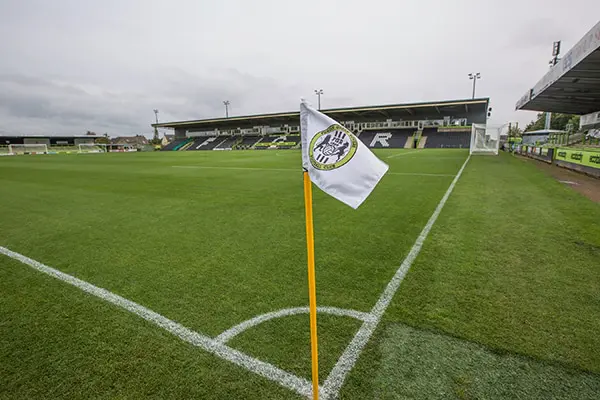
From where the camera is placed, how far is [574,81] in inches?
679

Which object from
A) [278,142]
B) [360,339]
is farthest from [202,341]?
[278,142]

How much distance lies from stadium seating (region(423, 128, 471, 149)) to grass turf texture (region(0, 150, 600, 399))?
1748 inches

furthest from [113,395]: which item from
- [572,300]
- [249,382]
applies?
[572,300]

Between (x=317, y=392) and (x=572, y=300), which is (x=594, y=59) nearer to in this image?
(x=572, y=300)

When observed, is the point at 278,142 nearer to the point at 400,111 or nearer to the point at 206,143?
the point at 206,143

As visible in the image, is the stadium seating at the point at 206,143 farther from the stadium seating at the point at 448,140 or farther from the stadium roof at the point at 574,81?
the stadium roof at the point at 574,81

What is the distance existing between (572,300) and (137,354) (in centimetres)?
422

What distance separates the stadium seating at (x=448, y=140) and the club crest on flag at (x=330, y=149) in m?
50.9

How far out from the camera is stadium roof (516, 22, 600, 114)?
479 inches

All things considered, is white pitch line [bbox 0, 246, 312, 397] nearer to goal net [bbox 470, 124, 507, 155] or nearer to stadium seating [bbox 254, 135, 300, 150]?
goal net [bbox 470, 124, 507, 155]

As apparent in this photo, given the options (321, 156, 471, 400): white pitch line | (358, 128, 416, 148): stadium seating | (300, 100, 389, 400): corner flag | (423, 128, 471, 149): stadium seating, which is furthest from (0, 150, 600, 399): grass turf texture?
(358, 128, 416, 148): stadium seating

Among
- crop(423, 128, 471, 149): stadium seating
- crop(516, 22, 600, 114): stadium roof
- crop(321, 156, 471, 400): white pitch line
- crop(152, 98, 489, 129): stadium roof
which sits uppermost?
crop(152, 98, 489, 129): stadium roof

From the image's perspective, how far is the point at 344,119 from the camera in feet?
195

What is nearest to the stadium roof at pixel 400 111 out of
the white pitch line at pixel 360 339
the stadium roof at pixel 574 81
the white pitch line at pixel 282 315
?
the stadium roof at pixel 574 81
